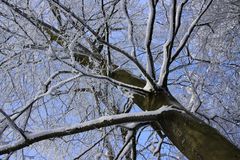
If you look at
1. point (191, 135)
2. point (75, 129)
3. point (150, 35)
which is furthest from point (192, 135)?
point (150, 35)

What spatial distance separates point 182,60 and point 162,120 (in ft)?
8.46

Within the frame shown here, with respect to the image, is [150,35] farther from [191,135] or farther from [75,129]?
[75,129]

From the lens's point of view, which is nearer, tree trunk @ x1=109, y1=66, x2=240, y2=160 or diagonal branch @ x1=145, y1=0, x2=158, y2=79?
tree trunk @ x1=109, y1=66, x2=240, y2=160

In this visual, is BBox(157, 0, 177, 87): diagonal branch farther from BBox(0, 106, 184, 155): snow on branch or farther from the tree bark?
BBox(0, 106, 184, 155): snow on branch

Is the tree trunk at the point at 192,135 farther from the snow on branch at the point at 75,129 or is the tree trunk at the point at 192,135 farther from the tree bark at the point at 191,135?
the snow on branch at the point at 75,129

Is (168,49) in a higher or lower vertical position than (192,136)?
higher

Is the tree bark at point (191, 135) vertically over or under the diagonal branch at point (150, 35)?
under

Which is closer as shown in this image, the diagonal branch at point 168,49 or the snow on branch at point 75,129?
the snow on branch at point 75,129

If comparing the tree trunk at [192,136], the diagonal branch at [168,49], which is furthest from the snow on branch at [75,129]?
the diagonal branch at [168,49]

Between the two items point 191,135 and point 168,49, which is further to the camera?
point 168,49

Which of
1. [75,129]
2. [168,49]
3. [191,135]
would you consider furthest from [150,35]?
[75,129]

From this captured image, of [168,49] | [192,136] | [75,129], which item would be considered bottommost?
[192,136]

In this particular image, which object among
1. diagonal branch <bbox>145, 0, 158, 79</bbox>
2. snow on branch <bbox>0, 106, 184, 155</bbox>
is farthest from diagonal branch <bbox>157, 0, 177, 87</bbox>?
snow on branch <bbox>0, 106, 184, 155</bbox>

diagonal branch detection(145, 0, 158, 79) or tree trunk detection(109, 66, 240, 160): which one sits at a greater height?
diagonal branch detection(145, 0, 158, 79)
